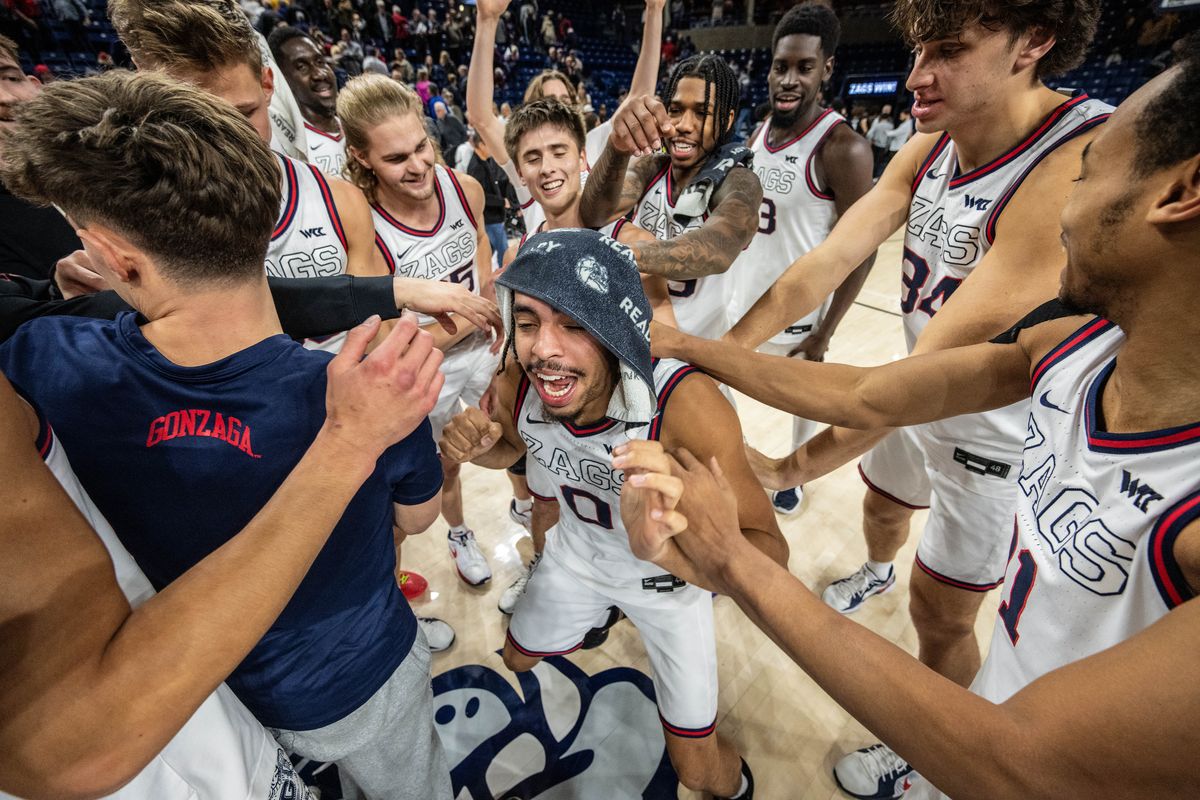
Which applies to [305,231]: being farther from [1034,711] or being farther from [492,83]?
[1034,711]

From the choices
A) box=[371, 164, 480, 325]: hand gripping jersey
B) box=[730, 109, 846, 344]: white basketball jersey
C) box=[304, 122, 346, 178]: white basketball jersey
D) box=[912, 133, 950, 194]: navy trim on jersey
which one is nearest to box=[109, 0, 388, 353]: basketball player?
box=[371, 164, 480, 325]: hand gripping jersey

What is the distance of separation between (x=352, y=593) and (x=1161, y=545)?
1768mm

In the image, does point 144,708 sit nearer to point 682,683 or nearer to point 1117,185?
point 682,683

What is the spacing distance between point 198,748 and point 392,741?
618 mm

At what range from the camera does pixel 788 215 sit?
361 centimetres

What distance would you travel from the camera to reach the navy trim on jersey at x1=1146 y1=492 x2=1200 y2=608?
94cm

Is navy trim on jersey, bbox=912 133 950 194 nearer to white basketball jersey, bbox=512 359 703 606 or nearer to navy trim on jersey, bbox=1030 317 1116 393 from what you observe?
navy trim on jersey, bbox=1030 317 1116 393

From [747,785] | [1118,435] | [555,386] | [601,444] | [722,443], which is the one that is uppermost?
[1118,435]

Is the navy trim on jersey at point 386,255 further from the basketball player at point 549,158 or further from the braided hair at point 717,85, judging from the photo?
the braided hair at point 717,85

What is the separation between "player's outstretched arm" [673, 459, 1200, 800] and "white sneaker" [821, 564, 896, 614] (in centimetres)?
217

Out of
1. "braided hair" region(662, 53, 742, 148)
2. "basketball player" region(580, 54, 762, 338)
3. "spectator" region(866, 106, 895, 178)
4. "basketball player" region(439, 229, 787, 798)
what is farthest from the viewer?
"spectator" region(866, 106, 895, 178)

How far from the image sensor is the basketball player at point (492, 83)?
2826mm

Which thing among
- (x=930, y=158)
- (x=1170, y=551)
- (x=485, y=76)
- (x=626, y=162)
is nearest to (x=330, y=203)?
(x=485, y=76)

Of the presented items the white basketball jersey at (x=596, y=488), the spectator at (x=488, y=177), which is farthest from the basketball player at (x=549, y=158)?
the spectator at (x=488, y=177)
